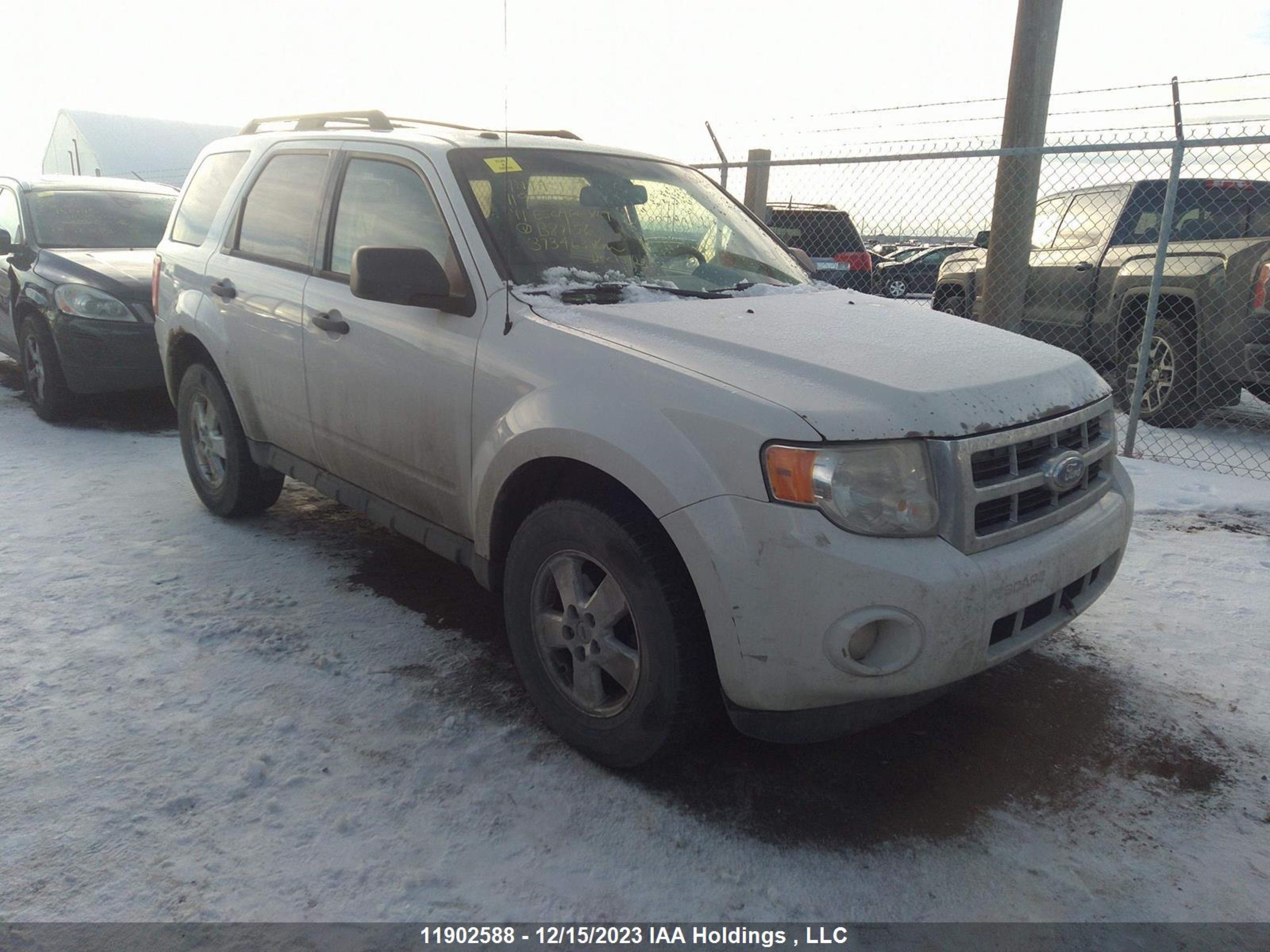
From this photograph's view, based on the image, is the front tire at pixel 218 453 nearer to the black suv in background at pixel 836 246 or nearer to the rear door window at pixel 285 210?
the rear door window at pixel 285 210

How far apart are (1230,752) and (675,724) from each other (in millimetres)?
1836

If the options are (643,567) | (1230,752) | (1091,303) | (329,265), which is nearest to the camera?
(643,567)

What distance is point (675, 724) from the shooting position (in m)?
2.58

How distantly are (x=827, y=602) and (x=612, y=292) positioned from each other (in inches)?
54.6

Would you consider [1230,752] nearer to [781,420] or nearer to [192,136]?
[781,420]

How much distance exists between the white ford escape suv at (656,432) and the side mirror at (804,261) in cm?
5

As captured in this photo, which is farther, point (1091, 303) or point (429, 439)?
point (1091, 303)

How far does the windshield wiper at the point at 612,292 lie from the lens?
10.2 feet

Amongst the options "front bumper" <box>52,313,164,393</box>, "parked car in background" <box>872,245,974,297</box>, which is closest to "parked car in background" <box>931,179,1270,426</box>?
"front bumper" <box>52,313,164,393</box>

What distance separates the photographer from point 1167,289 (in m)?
7.12

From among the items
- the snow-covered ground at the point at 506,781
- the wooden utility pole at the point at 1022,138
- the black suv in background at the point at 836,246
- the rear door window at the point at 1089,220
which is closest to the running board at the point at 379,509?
the snow-covered ground at the point at 506,781

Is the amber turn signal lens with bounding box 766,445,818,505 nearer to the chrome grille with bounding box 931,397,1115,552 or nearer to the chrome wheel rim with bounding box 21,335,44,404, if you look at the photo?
the chrome grille with bounding box 931,397,1115,552

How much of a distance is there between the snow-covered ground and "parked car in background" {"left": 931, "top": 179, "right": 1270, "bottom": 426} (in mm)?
3329

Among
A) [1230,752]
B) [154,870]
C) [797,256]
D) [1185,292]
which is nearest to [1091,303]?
[1185,292]
